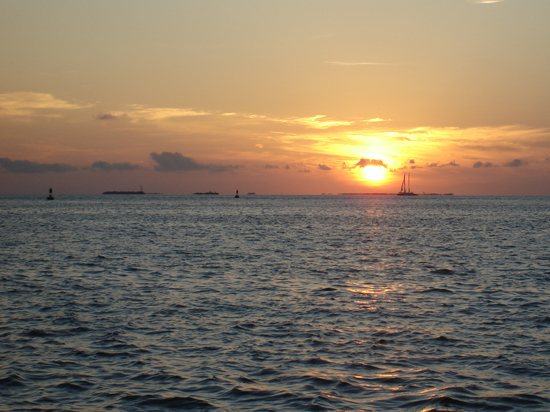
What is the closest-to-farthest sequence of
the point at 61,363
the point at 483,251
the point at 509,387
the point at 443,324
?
the point at 509,387, the point at 61,363, the point at 443,324, the point at 483,251

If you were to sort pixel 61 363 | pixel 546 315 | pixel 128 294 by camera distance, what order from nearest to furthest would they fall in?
pixel 61 363, pixel 546 315, pixel 128 294

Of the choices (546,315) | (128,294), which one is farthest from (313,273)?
(546,315)

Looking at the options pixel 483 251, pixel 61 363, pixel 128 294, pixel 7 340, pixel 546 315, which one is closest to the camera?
pixel 61 363

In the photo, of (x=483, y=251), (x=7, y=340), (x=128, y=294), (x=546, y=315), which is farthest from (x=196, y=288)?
(x=483, y=251)

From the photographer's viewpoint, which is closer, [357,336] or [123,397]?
A: [123,397]

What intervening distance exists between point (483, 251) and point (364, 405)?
133 ft

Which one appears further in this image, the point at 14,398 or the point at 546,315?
the point at 546,315

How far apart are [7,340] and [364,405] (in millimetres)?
12964

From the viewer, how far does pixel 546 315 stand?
2148 centimetres

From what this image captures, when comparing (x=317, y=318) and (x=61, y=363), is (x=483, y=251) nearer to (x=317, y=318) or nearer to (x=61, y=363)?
(x=317, y=318)

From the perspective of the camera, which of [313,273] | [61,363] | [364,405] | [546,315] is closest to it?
[364,405]

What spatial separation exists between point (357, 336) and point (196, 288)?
484 inches

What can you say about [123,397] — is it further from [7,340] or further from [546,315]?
[546,315]

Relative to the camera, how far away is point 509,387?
1360 cm
